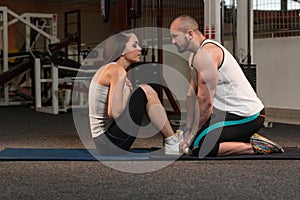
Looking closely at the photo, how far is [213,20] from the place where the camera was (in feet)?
16.1

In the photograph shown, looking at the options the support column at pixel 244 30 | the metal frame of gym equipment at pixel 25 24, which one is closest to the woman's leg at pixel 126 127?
the support column at pixel 244 30

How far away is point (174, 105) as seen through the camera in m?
5.75

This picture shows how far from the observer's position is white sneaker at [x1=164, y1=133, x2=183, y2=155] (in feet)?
9.77

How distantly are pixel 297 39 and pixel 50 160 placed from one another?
3535mm

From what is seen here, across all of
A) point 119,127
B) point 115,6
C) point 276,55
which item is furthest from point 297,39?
point 115,6

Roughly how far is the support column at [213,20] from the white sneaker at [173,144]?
2133 millimetres

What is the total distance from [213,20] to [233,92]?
214 centimetres

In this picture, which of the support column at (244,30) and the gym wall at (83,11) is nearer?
the support column at (244,30)

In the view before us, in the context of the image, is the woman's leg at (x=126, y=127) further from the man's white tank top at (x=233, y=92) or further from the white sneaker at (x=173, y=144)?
the man's white tank top at (x=233, y=92)

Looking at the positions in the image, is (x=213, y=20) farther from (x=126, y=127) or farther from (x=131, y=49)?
(x=126, y=127)

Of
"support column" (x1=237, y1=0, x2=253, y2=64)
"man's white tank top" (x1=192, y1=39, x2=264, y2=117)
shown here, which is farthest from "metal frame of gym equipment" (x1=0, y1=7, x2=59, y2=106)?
"man's white tank top" (x1=192, y1=39, x2=264, y2=117)

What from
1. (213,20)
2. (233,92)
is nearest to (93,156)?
(233,92)

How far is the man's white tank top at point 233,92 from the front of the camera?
2.86 meters

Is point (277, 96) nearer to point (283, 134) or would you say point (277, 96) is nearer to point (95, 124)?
point (283, 134)
